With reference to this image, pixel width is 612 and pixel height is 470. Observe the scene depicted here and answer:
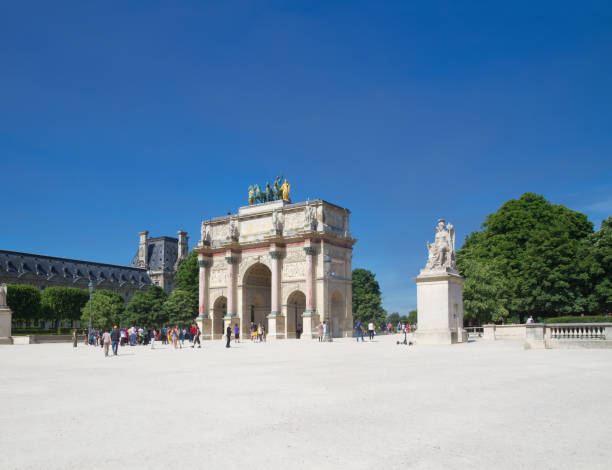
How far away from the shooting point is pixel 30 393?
14.1 m

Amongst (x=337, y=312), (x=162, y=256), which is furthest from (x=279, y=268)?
(x=162, y=256)

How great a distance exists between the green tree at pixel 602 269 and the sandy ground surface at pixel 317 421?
33586 mm

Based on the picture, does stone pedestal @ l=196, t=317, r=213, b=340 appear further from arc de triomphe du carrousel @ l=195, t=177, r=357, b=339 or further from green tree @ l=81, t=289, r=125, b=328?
green tree @ l=81, t=289, r=125, b=328

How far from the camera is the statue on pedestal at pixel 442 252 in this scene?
35.1 metres

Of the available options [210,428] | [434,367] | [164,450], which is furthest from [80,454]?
[434,367]

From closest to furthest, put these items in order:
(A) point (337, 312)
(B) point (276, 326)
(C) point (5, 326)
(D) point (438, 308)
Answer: (D) point (438, 308), (C) point (5, 326), (B) point (276, 326), (A) point (337, 312)

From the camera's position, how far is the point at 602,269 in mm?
47656

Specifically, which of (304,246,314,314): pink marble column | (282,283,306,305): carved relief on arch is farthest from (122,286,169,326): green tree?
(304,246,314,314): pink marble column

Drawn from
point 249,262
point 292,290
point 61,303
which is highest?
point 249,262

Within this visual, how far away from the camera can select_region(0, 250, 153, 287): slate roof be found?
403ft

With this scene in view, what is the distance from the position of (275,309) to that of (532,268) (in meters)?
26.1

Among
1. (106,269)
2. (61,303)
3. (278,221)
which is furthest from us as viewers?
(106,269)

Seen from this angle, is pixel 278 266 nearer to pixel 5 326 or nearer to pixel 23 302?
pixel 5 326

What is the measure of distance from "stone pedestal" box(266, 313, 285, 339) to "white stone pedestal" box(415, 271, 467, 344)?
95.0 feet
